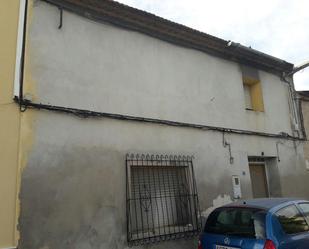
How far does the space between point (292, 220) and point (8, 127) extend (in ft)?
14.2

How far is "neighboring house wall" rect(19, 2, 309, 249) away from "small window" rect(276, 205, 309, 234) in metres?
2.35

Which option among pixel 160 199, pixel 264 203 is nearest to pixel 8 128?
pixel 160 199

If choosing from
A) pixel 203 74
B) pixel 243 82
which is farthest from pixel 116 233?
pixel 243 82

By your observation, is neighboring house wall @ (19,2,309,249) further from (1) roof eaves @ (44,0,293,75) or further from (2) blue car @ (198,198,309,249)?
(2) blue car @ (198,198,309,249)

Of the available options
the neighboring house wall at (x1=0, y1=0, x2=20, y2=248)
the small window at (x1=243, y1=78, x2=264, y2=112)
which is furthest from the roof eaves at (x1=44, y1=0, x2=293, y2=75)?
the neighboring house wall at (x1=0, y1=0, x2=20, y2=248)

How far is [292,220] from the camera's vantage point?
16.5 feet

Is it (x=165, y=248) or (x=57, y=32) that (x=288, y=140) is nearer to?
(x=165, y=248)

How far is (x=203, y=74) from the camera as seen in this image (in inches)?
326

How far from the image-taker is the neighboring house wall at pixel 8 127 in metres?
4.85

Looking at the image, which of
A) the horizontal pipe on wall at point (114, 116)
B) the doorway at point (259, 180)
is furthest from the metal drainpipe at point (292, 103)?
the doorway at point (259, 180)

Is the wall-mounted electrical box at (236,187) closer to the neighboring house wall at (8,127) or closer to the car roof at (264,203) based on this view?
the car roof at (264,203)

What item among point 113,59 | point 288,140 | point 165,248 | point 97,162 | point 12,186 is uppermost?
point 113,59

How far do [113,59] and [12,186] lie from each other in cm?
304

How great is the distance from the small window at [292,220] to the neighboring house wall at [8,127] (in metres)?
3.71
